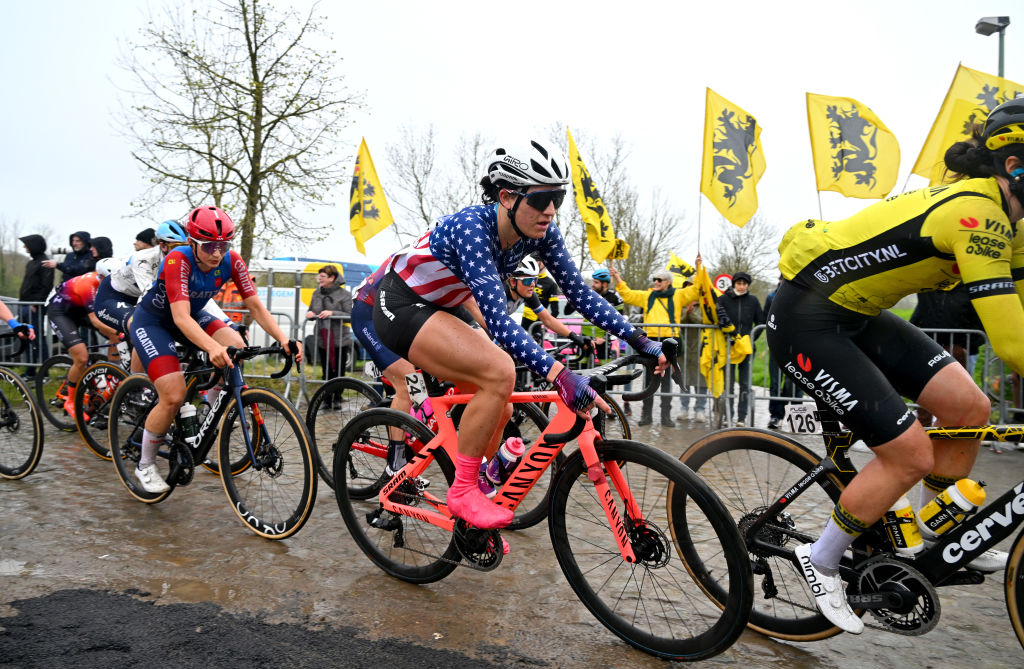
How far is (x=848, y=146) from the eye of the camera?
436 inches

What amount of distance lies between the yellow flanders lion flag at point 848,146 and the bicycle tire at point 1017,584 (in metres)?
9.31

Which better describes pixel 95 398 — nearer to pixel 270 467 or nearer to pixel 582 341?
pixel 270 467

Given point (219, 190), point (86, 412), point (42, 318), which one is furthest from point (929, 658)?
point (219, 190)

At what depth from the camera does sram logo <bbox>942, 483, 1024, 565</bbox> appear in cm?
272

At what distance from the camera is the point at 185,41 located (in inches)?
718

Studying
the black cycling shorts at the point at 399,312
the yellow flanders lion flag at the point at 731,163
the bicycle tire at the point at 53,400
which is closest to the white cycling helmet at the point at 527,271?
the black cycling shorts at the point at 399,312

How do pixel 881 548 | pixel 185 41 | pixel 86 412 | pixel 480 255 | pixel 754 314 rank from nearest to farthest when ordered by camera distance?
1. pixel 881 548
2. pixel 480 255
3. pixel 86 412
4. pixel 754 314
5. pixel 185 41

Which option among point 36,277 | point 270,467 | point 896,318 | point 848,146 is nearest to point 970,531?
point 896,318

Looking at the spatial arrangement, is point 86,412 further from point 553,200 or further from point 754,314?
point 754,314

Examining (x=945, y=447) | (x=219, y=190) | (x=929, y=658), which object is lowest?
(x=929, y=658)

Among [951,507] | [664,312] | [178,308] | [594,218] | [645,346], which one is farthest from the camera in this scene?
[594,218]

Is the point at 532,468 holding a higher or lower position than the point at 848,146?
lower

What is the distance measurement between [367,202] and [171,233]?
8.44 metres

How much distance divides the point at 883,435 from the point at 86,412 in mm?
6813
